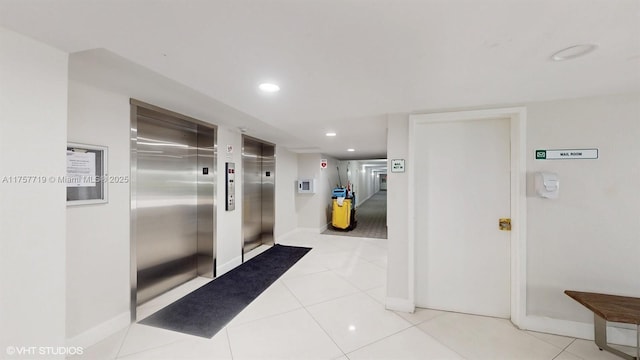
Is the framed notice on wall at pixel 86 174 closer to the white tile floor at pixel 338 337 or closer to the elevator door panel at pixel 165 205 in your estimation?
the elevator door panel at pixel 165 205

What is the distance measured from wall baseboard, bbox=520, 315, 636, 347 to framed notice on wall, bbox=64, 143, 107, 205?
13.9ft

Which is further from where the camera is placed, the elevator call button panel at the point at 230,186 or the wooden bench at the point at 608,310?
the elevator call button panel at the point at 230,186

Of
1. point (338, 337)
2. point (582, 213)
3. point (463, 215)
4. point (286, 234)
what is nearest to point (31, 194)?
point (338, 337)

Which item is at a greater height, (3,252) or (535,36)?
(535,36)

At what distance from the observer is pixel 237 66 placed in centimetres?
163

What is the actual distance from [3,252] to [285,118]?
2.46m

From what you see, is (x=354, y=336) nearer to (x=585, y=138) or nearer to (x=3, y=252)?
(x=3, y=252)

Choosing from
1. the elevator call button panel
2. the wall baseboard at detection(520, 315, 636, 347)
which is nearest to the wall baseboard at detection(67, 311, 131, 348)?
the elevator call button panel

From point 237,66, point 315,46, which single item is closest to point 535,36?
point 315,46

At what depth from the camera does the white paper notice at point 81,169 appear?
1964 millimetres

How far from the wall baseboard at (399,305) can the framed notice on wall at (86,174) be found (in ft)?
10.1

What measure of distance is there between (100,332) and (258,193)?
318 centimetres

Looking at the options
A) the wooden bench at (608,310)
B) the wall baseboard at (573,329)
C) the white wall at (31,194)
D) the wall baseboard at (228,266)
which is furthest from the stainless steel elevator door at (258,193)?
the wooden bench at (608,310)

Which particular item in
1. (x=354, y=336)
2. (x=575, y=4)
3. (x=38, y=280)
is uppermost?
(x=575, y=4)
